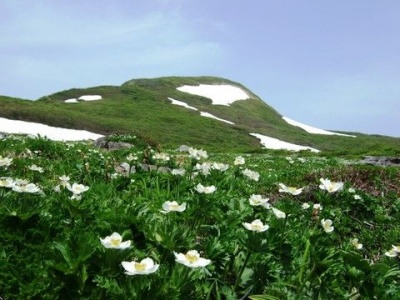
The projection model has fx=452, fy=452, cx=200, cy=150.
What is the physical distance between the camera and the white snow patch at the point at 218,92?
157875mm

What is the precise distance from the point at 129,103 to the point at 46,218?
124956 mm

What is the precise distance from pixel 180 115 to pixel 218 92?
159ft

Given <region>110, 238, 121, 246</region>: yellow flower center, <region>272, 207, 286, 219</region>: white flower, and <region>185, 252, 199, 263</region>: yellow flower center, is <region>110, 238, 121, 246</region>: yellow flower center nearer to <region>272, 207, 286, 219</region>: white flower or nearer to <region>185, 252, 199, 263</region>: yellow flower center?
<region>185, 252, 199, 263</region>: yellow flower center

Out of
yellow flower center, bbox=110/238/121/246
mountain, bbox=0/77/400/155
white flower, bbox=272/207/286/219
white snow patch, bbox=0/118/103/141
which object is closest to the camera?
yellow flower center, bbox=110/238/121/246

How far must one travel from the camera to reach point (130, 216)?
132 inches

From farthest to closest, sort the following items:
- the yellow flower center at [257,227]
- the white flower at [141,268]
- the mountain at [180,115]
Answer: the mountain at [180,115], the yellow flower center at [257,227], the white flower at [141,268]

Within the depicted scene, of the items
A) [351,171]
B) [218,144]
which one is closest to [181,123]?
[218,144]

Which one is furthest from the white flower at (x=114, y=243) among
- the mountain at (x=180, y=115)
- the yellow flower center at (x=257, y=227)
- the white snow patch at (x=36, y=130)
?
the mountain at (x=180, y=115)

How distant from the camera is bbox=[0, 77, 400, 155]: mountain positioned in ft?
253

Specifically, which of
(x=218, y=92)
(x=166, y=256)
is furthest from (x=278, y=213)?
(x=218, y=92)

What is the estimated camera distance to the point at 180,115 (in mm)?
121312

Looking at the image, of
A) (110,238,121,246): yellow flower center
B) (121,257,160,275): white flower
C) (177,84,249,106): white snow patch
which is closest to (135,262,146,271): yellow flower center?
(121,257,160,275): white flower

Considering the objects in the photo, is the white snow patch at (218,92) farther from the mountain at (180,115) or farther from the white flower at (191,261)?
the white flower at (191,261)

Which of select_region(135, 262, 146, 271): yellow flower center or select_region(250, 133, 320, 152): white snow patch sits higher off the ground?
select_region(135, 262, 146, 271): yellow flower center
